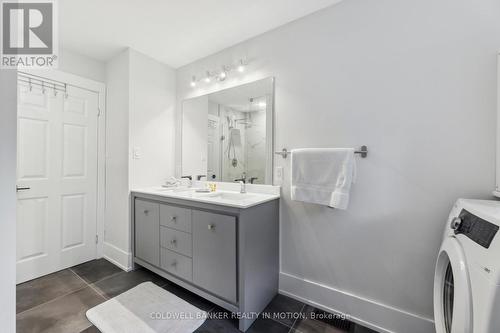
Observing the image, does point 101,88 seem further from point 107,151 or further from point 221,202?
point 221,202

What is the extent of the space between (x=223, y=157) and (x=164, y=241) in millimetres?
999

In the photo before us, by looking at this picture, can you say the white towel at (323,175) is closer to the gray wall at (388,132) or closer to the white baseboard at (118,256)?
the gray wall at (388,132)

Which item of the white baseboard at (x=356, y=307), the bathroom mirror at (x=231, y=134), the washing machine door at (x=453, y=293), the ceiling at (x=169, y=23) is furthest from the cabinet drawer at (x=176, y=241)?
the ceiling at (x=169, y=23)

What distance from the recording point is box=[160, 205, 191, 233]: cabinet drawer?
5.67 feet

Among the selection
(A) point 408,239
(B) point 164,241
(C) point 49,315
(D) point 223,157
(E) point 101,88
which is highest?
(E) point 101,88

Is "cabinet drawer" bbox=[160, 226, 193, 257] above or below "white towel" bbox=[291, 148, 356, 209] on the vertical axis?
below

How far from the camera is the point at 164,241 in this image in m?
1.92

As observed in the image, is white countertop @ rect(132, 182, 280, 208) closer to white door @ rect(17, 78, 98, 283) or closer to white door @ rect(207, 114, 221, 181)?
white door @ rect(207, 114, 221, 181)

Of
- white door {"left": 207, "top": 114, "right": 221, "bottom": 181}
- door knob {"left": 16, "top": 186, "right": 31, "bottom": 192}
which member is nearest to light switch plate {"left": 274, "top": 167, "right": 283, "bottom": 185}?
white door {"left": 207, "top": 114, "right": 221, "bottom": 181}

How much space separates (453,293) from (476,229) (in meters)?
0.37

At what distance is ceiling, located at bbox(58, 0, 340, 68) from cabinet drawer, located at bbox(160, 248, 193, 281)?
204cm

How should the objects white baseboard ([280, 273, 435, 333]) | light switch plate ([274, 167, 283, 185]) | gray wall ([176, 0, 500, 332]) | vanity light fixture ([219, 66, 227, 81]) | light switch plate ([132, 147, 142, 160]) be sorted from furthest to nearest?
light switch plate ([132, 147, 142, 160]) < vanity light fixture ([219, 66, 227, 81]) < light switch plate ([274, 167, 283, 185]) < white baseboard ([280, 273, 435, 333]) < gray wall ([176, 0, 500, 332])

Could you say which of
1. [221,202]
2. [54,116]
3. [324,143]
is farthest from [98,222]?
[324,143]

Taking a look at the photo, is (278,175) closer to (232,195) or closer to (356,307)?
(232,195)
